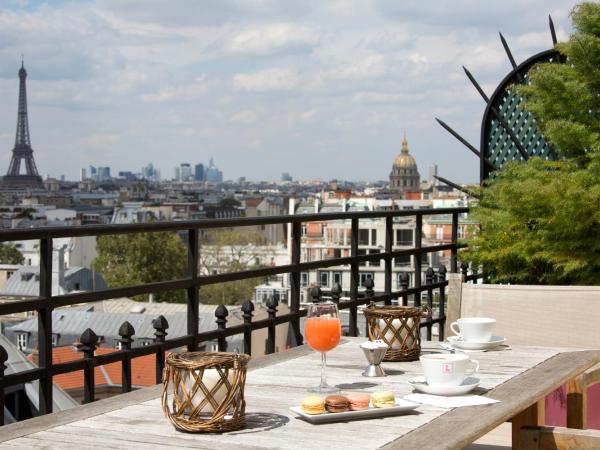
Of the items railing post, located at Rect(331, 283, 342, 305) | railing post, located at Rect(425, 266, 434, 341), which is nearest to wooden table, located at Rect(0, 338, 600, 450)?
railing post, located at Rect(331, 283, 342, 305)

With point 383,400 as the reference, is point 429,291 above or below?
below

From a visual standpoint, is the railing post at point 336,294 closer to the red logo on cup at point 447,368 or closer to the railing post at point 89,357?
the railing post at point 89,357

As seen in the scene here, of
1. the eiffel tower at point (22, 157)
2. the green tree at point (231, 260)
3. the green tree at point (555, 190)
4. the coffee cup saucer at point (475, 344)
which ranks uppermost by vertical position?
the eiffel tower at point (22, 157)

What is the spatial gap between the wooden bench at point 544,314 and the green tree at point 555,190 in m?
3.40

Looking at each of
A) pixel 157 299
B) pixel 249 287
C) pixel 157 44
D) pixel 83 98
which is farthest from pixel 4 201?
pixel 249 287

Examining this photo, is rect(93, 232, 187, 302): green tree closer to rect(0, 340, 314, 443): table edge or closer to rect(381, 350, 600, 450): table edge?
rect(381, 350, 600, 450): table edge

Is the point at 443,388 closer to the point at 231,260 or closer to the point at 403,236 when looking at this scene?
the point at 231,260

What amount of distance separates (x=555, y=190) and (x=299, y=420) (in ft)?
16.6

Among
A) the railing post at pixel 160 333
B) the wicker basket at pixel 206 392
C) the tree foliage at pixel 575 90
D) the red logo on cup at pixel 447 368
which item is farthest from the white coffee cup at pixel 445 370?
the tree foliage at pixel 575 90

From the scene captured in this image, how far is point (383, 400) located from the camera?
212cm

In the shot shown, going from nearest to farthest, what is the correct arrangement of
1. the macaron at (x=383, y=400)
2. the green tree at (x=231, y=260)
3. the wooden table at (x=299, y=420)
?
1. the wooden table at (x=299, y=420)
2. the macaron at (x=383, y=400)
3. the green tree at (x=231, y=260)

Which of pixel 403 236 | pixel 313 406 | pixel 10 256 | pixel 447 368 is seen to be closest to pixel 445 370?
pixel 447 368

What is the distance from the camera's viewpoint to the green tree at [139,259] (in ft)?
255

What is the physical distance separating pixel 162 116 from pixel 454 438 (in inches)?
6754
